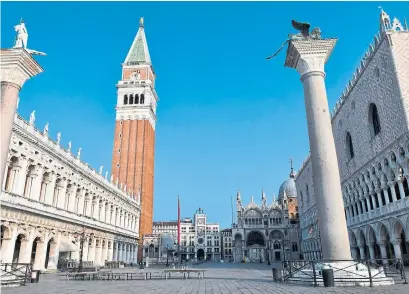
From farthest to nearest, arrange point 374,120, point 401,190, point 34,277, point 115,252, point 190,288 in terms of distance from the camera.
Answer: point 115,252
point 374,120
point 401,190
point 34,277
point 190,288

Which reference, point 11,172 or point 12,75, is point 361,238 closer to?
point 11,172

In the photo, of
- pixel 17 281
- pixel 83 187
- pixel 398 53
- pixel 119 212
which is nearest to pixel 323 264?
pixel 17 281

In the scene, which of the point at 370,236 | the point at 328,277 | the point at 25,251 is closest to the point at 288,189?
the point at 370,236

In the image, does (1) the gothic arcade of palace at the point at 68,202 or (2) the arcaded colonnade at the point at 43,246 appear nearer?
(2) the arcaded colonnade at the point at 43,246

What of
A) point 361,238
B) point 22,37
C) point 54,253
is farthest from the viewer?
point 361,238

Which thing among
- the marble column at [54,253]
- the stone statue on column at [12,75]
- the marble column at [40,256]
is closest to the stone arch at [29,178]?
the marble column at [40,256]

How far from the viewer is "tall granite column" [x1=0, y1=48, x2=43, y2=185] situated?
39.2 feet

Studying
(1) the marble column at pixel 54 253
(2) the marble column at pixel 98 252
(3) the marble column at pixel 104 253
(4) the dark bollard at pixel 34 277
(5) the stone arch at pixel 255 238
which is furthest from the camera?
(5) the stone arch at pixel 255 238

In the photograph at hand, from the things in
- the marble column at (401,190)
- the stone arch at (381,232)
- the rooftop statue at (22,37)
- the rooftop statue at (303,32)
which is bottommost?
the stone arch at (381,232)

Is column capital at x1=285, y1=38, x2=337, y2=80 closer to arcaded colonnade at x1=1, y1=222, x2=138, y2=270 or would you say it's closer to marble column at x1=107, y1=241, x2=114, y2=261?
arcaded colonnade at x1=1, y1=222, x2=138, y2=270

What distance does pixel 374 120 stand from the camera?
31000mm

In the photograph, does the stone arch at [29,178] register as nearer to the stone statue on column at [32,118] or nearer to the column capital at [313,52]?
the stone statue on column at [32,118]

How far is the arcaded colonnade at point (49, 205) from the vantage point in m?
24.5

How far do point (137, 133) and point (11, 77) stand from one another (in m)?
56.7
